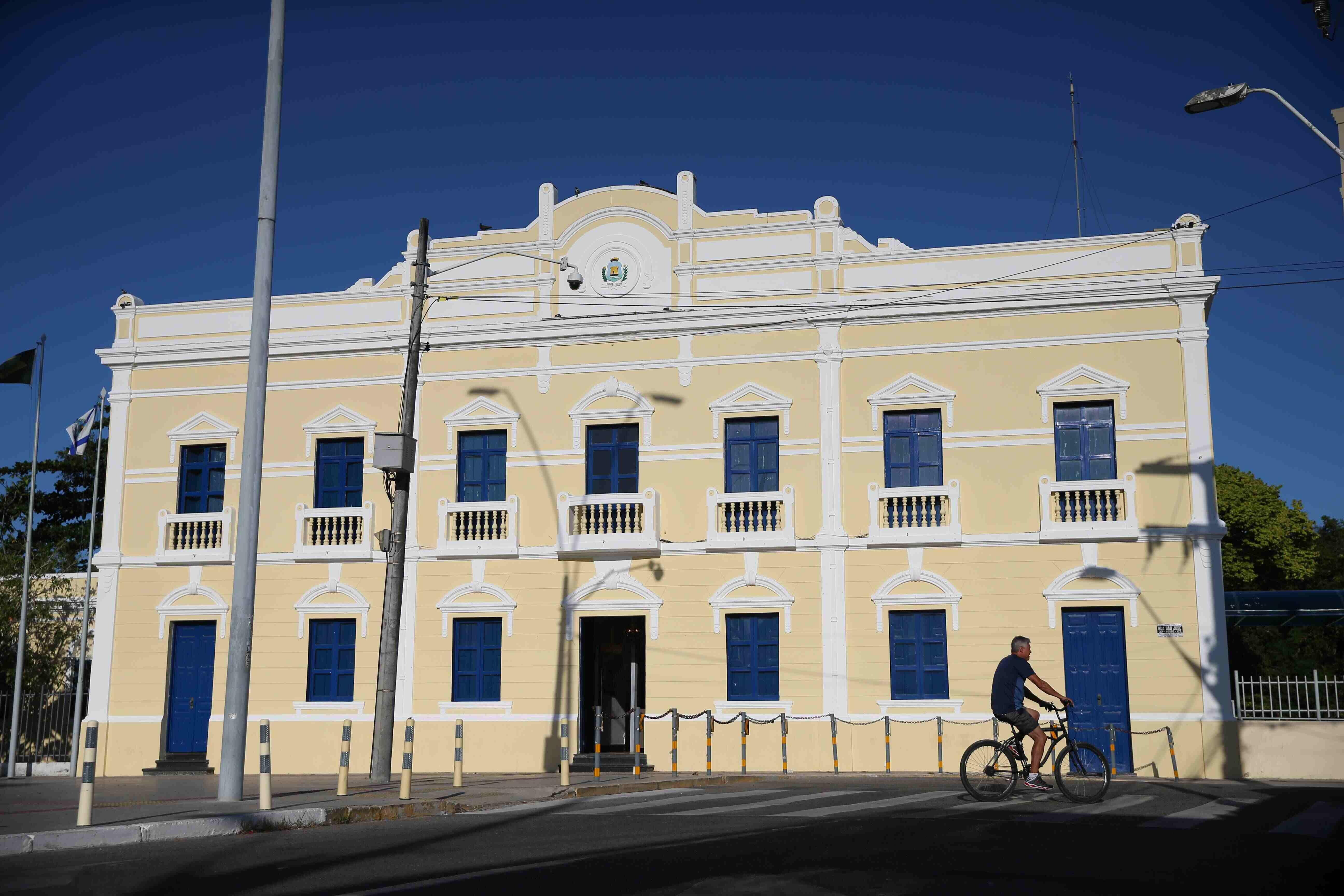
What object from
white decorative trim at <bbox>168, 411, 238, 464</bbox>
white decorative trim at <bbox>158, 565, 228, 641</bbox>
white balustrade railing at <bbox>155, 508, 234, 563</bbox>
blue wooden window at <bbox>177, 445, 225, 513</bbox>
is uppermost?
white decorative trim at <bbox>168, 411, 238, 464</bbox>

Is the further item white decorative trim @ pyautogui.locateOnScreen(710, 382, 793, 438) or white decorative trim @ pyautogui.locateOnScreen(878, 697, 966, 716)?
A: white decorative trim @ pyautogui.locateOnScreen(710, 382, 793, 438)

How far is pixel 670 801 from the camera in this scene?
51.8 feet

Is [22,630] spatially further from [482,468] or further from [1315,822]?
[1315,822]

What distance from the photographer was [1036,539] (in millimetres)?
23938

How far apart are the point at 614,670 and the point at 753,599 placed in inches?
155

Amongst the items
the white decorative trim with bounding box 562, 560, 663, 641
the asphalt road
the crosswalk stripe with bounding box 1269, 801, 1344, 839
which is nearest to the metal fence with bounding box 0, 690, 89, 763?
the white decorative trim with bounding box 562, 560, 663, 641

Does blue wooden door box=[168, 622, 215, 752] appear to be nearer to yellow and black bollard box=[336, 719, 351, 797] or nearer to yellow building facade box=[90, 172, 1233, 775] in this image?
yellow building facade box=[90, 172, 1233, 775]

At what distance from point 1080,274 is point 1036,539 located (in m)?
5.26

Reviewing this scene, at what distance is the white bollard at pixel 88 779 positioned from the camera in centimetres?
1186

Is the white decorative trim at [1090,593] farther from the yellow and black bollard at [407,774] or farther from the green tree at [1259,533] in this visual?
the green tree at [1259,533]

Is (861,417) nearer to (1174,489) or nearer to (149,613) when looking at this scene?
(1174,489)

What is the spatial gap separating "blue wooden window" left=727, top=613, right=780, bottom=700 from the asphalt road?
10.6 m

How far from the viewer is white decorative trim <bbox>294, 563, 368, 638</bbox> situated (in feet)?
87.6

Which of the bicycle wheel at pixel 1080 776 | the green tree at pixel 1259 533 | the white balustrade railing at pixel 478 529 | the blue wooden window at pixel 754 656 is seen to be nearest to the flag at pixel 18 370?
the white balustrade railing at pixel 478 529
